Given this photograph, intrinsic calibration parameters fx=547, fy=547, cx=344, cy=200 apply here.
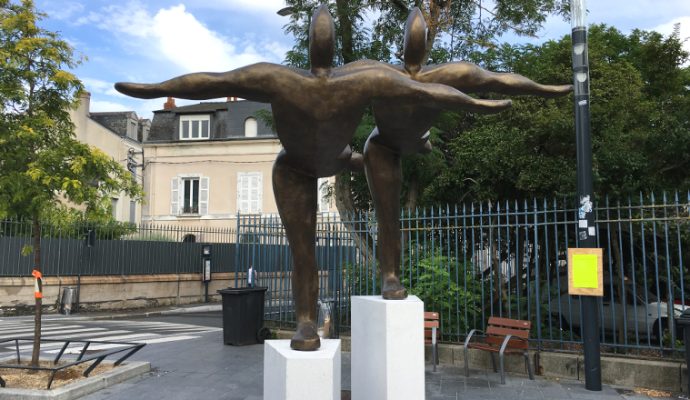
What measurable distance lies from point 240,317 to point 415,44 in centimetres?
600

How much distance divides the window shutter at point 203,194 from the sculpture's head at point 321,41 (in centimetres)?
2373

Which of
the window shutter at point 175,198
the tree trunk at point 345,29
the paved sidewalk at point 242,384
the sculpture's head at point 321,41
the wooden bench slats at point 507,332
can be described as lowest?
the paved sidewalk at point 242,384

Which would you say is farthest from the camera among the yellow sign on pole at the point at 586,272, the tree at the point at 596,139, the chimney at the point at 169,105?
the chimney at the point at 169,105

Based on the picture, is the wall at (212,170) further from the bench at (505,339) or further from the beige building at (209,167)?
the bench at (505,339)

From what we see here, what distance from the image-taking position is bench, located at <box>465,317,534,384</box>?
660 cm

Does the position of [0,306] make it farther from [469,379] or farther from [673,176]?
[673,176]

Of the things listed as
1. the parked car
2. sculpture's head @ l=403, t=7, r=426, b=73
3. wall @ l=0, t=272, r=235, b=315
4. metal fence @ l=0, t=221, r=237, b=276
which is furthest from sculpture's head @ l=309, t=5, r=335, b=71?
wall @ l=0, t=272, r=235, b=315

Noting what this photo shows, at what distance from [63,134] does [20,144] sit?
53 centimetres

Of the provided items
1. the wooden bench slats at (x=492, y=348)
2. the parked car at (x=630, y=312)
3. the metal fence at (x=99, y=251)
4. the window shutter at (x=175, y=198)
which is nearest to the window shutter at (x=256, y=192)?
the window shutter at (x=175, y=198)

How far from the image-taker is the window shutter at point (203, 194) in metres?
26.6

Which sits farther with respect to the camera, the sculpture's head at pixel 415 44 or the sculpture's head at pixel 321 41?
the sculpture's head at pixel 415 44

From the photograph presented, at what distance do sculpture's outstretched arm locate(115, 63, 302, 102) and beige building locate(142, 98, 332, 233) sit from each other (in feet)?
73.2

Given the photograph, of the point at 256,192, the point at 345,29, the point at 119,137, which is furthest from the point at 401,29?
the point at 119,137

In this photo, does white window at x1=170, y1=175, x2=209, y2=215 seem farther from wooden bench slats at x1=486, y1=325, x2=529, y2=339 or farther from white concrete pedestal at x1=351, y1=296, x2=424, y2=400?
white concrete pedestal at x1=351, y1=296, x2=424, y2=400
